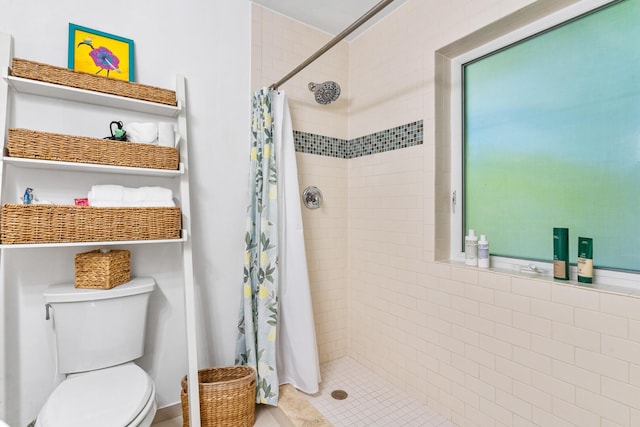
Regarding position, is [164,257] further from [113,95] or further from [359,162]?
[359,162]

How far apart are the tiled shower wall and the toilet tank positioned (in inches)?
45.6

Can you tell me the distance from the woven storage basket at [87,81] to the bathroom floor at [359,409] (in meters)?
1.72

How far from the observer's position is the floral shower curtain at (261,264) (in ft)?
5.82

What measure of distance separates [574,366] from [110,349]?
1962 mm

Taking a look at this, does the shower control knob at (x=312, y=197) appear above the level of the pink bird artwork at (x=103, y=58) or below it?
below

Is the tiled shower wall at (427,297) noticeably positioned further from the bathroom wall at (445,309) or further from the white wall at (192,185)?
the white wall at (192,185)

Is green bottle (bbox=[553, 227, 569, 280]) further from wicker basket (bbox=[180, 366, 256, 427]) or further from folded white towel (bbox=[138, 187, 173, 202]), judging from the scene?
folded white towel (bbox=[138, 187, 173, 202])

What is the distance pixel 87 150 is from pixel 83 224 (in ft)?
1.04

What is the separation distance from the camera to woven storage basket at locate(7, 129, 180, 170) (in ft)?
4.09

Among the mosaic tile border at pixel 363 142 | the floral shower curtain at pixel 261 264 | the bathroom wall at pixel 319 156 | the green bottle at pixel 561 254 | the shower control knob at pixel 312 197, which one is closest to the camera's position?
the green bottle at pixel 561 254

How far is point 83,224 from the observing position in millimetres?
1301

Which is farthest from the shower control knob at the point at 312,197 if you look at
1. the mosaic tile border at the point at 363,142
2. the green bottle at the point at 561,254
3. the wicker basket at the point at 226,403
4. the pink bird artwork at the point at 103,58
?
the green bottle at the point at 561,254

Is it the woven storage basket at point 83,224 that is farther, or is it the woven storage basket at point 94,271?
the woven storage basket at point 94,271

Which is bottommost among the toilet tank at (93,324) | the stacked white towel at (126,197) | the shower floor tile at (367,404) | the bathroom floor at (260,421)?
the bathroom floor at (260,421)
